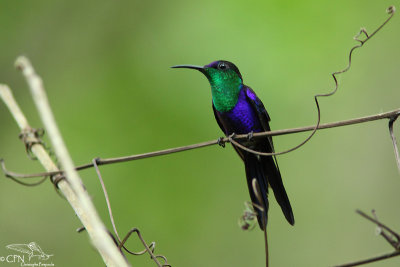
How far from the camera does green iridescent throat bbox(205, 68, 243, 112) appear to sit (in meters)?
4.11

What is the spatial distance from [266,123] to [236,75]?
1.63 feet

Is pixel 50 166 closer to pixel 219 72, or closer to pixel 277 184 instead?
pixel 277 184

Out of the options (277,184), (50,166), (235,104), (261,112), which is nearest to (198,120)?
(235,104)

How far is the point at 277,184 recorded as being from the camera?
356 cm

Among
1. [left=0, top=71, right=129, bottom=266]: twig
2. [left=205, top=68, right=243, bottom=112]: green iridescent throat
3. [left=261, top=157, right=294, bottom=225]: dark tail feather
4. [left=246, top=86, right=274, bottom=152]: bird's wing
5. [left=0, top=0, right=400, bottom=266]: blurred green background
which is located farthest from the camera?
[left=0, top=0, right=400, bottom=266]: blurred green background

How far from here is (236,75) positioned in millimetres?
4195

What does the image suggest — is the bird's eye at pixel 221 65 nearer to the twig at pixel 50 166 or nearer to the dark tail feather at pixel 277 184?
the dark tail feather at pixel 277 184

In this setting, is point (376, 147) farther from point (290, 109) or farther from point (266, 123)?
point (266, 123)

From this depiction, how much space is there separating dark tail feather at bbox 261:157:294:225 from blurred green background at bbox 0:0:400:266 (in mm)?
1228

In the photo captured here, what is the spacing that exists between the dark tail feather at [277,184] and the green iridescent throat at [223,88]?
23.5 inches

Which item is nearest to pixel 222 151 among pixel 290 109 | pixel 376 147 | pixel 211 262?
pixel 290 109

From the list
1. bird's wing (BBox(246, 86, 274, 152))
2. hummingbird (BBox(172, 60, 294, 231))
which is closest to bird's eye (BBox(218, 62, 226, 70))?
hummingbird (BBox(172, 60, 294, 231))

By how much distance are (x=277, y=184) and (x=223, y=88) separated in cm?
98

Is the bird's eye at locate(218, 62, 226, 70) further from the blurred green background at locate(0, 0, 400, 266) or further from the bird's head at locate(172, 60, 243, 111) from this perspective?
the blurred green background at locate(0, 0, 400, 266)
